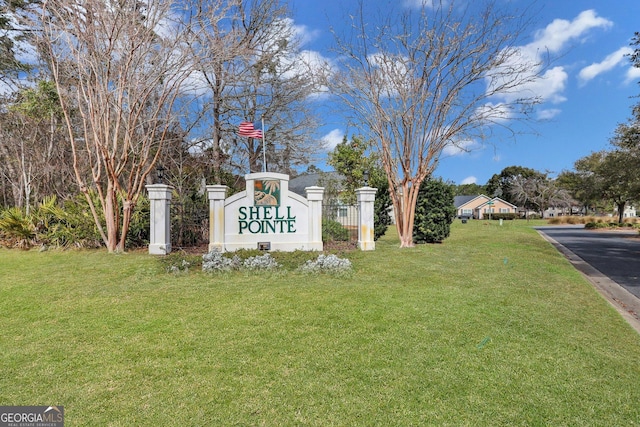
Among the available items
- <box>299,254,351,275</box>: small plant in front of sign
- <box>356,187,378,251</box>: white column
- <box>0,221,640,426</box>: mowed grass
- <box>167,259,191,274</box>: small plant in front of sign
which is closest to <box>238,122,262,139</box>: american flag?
<box>356,187,378,251</box>: white column

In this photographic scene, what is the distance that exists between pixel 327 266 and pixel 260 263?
1396 millimetres

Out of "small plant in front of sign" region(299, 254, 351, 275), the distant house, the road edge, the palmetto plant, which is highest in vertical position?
the distant house

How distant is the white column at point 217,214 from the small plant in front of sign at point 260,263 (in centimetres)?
255

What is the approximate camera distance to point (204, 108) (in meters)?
15.1

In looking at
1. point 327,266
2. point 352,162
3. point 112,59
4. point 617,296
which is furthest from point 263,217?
point 352,162

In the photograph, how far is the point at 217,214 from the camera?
9.62 metres

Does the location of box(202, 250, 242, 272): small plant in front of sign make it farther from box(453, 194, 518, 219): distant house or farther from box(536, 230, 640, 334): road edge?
box(453, 194, 518, 219): distant house

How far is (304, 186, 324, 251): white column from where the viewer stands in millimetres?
10031

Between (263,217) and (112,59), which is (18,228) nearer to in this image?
(112,59)

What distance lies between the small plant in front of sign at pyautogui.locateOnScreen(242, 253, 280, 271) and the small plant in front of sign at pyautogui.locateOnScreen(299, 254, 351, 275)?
595mm

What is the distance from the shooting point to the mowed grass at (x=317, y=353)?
2375 mm

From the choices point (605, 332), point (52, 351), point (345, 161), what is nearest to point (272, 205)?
point (52, 351)

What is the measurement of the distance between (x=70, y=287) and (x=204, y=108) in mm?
11062

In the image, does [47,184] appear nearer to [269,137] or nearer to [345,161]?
[269,137]
